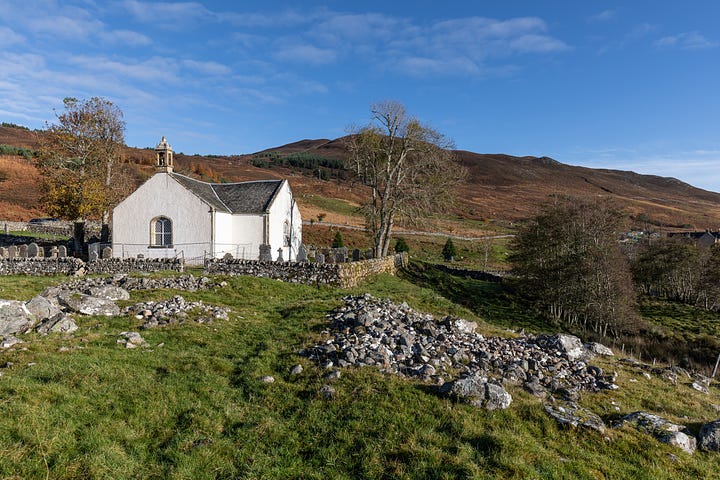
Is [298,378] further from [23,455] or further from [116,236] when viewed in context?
[116,236]

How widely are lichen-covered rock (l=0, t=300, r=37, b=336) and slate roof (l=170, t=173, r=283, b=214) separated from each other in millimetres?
17813

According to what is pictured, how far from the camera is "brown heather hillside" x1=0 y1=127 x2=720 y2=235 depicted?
7156cm

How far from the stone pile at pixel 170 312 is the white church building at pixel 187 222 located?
1260cm

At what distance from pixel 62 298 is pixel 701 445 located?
17970 millimetres

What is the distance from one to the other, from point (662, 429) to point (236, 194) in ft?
102

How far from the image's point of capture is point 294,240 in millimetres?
33906

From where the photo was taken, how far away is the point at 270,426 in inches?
267

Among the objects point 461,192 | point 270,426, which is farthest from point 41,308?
point 461,192

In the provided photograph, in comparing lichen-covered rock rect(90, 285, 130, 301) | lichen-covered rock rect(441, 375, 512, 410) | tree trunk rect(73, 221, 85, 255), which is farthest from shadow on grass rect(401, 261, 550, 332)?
tree trunk rect(73, 221, 85, 255)

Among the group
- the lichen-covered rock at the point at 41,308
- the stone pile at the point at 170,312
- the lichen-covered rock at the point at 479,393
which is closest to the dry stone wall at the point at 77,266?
the stone pile at the point at 170,312

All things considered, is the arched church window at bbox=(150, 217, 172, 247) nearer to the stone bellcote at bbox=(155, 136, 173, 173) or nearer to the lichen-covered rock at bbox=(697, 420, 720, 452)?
the stone bellcote at bbox=(155, 136, 173, 173)

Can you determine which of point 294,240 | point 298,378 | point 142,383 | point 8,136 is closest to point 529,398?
point 298,378

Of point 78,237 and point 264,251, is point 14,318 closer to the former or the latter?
point 264,251

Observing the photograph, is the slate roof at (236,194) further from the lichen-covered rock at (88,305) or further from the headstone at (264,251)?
the lichen-covered rock at (88,305)
